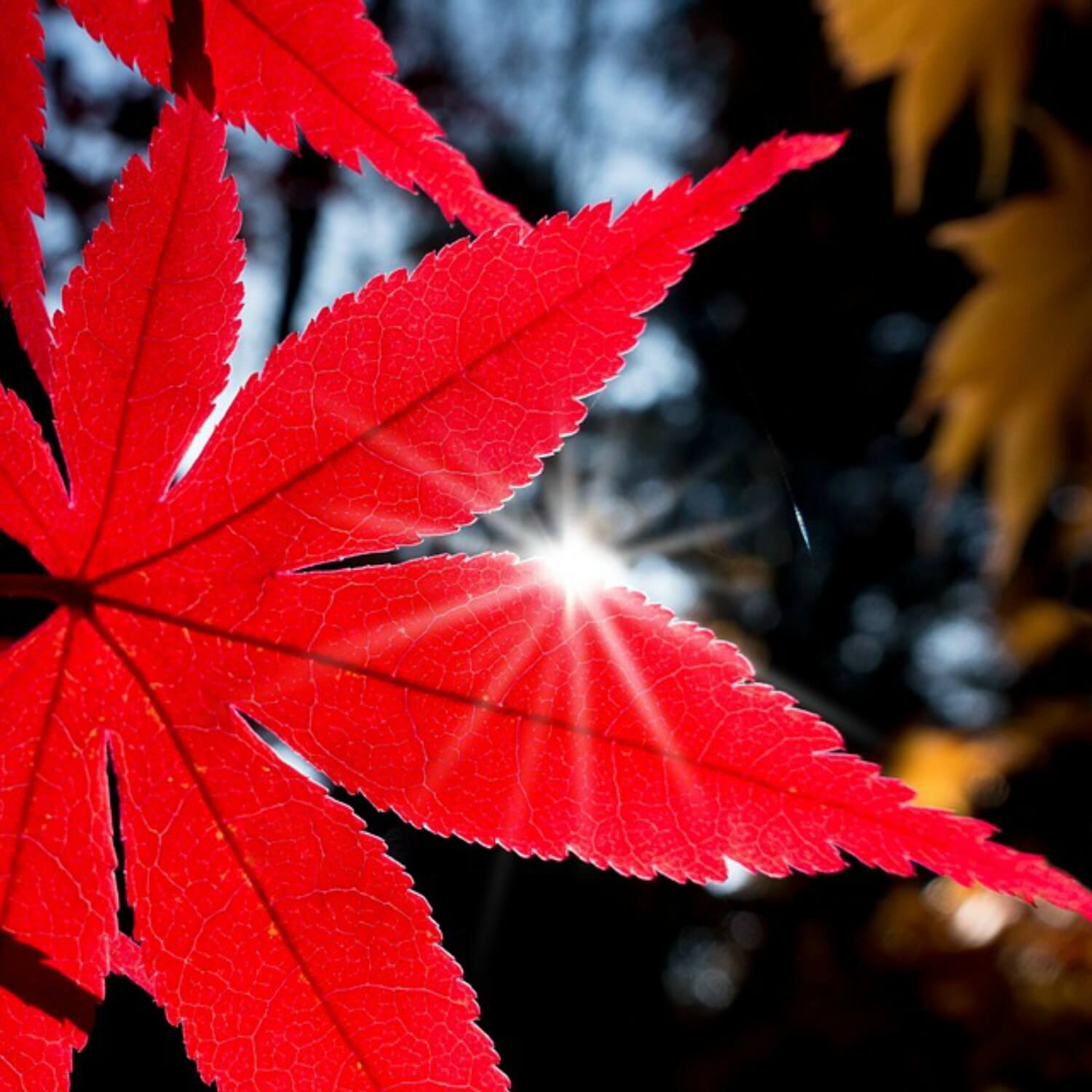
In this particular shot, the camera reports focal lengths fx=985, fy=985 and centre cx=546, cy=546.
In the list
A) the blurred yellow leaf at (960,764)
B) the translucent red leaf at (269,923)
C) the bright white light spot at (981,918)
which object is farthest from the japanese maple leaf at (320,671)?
the blurred yellow leaf at (960,764)

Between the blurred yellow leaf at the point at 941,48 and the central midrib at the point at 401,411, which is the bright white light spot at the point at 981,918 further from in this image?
the central midrib at the point at 401,411

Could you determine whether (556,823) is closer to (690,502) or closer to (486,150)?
(486,150)

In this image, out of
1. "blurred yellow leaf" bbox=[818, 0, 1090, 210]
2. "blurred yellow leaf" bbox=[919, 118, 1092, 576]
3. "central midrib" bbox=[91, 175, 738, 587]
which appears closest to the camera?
"central midrib" bbox=[91, 175, 738, 587]

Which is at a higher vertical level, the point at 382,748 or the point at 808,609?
the point at 808,609

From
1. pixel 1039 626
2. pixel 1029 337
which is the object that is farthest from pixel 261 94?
pixel 1039 626

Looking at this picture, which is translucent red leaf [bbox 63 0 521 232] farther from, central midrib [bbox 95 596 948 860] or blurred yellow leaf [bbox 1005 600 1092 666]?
blurred yellow leaf [bbox 1005 600 1092 666]

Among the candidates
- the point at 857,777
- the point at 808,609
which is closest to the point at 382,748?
the point at 857,777

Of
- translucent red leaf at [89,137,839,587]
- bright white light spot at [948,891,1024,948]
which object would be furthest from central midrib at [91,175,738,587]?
bright white light spot at [948,891,1024,948]
